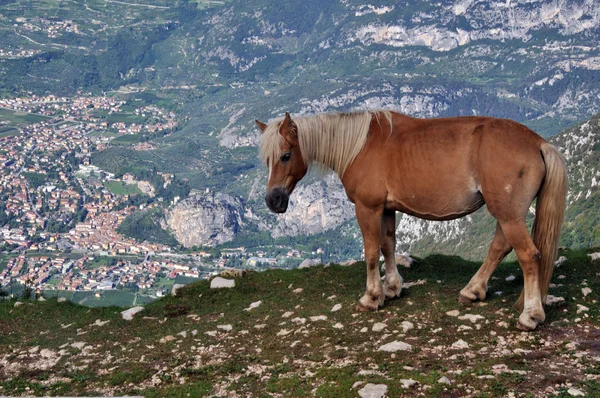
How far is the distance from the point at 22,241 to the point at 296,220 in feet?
189

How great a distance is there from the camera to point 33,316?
1470 centimetres

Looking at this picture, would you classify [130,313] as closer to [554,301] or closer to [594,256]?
[554,301]

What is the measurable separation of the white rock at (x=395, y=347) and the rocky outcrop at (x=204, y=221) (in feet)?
428

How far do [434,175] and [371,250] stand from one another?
5.65ft

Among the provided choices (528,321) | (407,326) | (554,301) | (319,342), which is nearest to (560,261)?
(554,301)

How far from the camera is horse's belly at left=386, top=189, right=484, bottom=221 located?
35.1 ft

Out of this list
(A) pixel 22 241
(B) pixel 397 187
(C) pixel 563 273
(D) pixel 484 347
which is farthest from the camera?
(A) pixel 22 241

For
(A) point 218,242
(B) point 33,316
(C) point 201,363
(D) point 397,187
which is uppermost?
(D) point 397,187

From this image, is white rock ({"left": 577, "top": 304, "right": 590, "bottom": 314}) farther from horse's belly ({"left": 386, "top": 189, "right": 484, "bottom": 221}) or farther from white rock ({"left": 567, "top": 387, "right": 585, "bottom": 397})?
white rock ({"left": 567, "top": 387, "right": 585, "bottom": 397})

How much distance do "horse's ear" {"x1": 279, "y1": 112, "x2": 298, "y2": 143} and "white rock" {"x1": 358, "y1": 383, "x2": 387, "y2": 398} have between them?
468 cm

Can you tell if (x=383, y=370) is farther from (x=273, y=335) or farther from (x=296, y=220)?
(x=296, y=220)

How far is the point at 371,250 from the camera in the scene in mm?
11727

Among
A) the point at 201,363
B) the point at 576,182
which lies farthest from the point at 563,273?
the point at 576,182

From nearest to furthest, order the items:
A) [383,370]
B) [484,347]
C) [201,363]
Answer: [383,370], [484,347], [201,363]
